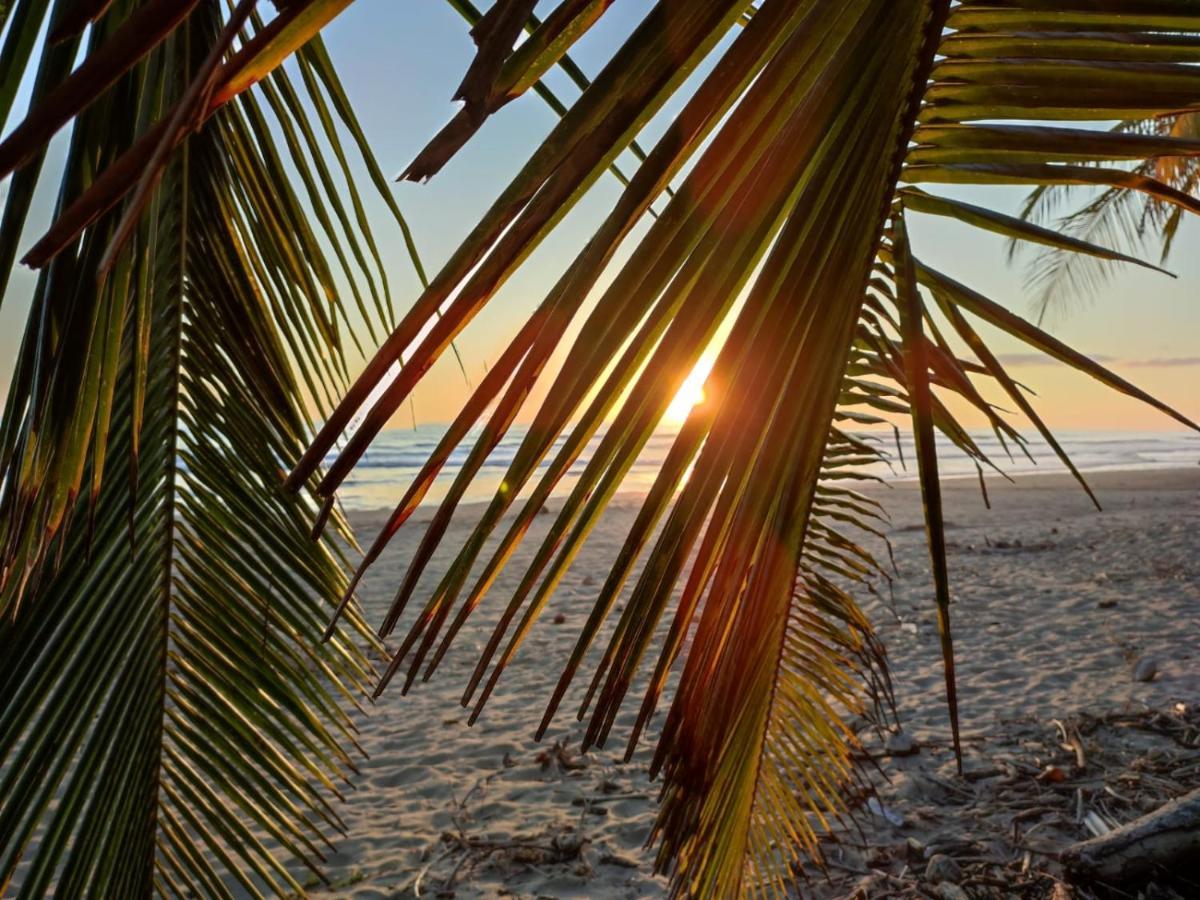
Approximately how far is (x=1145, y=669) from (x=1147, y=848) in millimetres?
2850

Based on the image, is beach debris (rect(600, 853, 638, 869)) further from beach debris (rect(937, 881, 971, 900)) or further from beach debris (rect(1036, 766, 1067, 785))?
beach debris (rect(1036, 766, 1067, 785))

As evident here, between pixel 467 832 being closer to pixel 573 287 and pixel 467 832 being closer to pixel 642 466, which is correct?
pixel 573 287

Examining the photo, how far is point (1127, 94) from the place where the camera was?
453mm

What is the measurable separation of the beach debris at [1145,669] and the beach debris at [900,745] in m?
1.70

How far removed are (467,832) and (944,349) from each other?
313 cm

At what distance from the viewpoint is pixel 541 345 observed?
0.40m

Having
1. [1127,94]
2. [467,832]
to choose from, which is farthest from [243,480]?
Result: [467,832]

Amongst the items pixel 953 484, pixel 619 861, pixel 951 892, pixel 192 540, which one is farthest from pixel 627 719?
pixel 953 484

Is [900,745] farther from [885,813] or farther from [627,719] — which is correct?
[627,719]

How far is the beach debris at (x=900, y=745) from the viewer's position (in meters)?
3.63

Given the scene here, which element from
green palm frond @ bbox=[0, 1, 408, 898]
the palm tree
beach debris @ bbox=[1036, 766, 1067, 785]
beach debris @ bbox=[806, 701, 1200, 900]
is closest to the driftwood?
beach debris @ bbox=[806, 701, 1200, 900]

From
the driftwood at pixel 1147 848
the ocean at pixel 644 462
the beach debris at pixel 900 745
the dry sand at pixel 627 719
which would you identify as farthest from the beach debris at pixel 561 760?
the ocean at pixel 644 462

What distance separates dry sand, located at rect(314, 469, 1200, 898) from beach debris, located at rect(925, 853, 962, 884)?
262 mm

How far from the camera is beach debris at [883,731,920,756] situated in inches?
143
